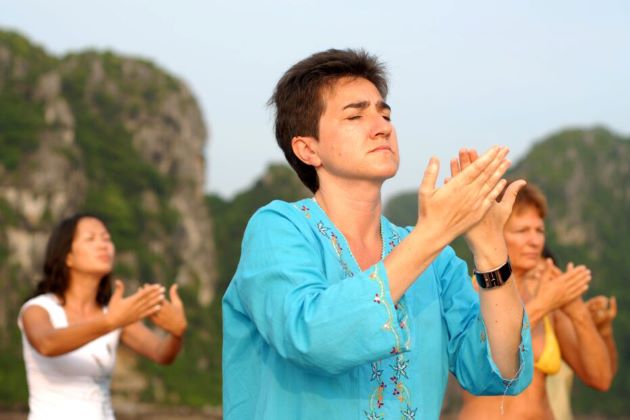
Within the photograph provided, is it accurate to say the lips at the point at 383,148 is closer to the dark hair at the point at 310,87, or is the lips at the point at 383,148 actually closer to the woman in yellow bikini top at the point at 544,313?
the dark hair at the point at 310,87

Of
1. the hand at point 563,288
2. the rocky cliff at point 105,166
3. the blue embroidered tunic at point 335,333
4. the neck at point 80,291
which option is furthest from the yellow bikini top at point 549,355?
the rocky cliff at point 105,166

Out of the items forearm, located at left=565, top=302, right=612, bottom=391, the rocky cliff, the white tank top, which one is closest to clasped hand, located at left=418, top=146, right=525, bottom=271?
forearm, located at left=565, top=302, right=612, bottom=391

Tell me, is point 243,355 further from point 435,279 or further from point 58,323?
point 58,323

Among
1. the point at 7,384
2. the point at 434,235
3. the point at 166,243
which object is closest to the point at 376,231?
the point at 434,235

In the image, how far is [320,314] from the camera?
7.43 feet

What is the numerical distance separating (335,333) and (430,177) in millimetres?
441

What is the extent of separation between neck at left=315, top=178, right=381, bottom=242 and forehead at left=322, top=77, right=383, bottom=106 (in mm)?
252

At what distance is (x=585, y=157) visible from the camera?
293 ft

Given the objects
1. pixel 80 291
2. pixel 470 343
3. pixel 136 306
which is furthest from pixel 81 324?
pixel 470 343

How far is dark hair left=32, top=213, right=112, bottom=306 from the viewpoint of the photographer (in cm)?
566

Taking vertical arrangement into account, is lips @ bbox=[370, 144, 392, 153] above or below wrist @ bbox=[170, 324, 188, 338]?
above

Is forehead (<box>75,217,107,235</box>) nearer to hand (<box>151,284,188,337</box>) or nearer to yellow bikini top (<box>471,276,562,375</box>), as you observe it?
hand (<box>151,284,188,337</box>)

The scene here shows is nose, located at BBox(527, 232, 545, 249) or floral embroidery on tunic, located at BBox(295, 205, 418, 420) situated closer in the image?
floral embroidery on tunic, located at BBox(295, 205, 418, 420)

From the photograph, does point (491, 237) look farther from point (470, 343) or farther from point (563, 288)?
point (563, 288)
